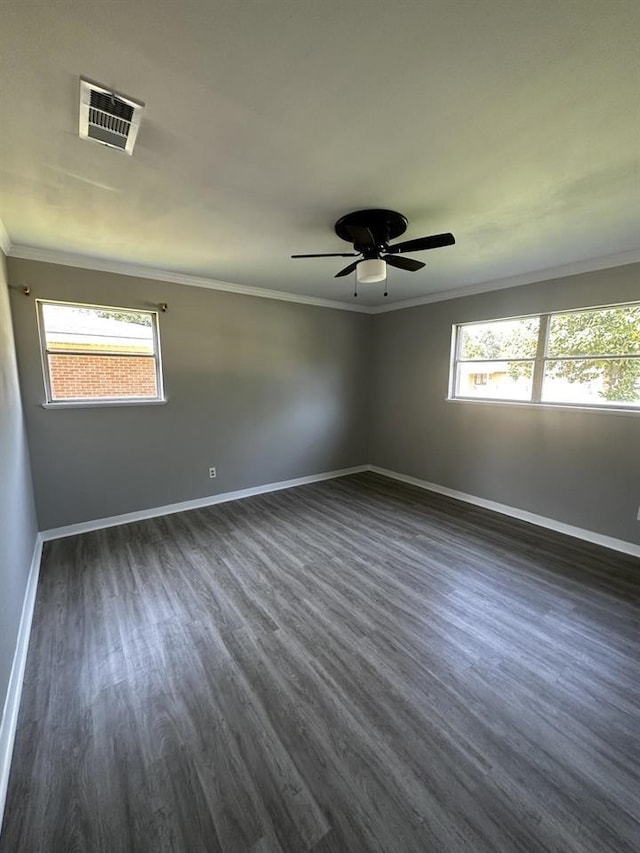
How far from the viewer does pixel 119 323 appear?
347 cm

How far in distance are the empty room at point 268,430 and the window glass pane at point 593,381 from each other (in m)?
0.02

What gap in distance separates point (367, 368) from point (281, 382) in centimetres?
166

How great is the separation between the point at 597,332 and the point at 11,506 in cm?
484

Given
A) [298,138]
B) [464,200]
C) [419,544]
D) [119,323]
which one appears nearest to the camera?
[298,138]

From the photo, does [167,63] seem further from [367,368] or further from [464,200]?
[367,368]

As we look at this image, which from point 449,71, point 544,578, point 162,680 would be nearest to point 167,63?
point 449,71

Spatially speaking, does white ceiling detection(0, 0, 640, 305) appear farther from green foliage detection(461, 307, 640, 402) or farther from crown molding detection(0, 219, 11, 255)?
green foliage detection(461, 307, 640, 402)

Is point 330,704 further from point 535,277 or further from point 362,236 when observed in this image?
point 535,277

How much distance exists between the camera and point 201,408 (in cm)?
403

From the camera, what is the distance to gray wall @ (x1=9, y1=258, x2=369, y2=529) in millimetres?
3180

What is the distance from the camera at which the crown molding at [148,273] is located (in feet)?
9.70

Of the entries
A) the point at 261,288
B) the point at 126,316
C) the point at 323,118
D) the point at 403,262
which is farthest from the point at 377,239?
the point at 126,316

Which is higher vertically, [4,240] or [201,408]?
[4,240]

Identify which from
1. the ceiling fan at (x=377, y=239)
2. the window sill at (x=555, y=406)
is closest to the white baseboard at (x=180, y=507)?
the window sill at (x=555, y=406)
